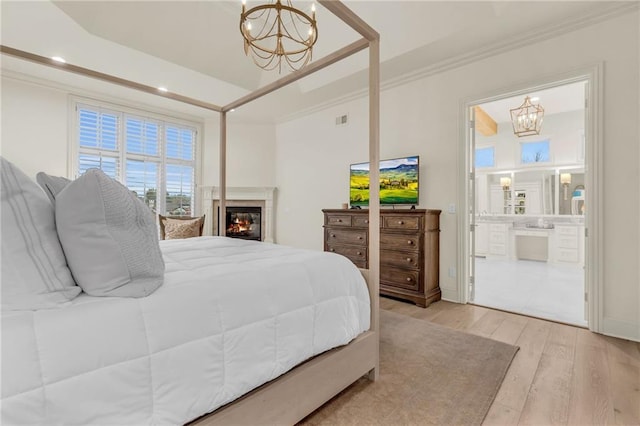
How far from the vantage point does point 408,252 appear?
3393mm

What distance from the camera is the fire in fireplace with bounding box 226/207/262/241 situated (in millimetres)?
5938

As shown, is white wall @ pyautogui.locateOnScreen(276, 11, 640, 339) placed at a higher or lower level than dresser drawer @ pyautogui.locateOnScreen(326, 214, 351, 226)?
higher

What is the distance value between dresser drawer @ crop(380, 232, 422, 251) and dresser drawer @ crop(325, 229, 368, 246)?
290 mm

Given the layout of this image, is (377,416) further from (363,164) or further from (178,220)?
(178,220)

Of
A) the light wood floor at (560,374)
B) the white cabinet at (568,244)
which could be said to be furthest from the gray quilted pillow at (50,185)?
the white cabinet at (568,244)

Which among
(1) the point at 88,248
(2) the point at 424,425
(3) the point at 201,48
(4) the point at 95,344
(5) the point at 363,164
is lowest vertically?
(2) the point at 424,425

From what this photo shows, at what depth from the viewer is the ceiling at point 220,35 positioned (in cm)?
279

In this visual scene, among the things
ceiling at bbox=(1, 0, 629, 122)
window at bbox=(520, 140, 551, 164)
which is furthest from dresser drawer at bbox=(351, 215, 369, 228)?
window at bbox=(520, 140, 551, 164)

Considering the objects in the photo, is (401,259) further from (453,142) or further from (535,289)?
(535,289)

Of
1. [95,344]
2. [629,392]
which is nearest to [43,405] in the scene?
[95,344]

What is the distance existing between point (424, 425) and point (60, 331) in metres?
1.55

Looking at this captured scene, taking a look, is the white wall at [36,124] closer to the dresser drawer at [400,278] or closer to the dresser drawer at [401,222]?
the dresser drawer at [401,222]

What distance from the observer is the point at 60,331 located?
0.77 meters

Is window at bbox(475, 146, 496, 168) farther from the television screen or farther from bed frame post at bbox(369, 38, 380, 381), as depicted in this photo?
bed frame post at bbox(369, 38, 380, 381)
